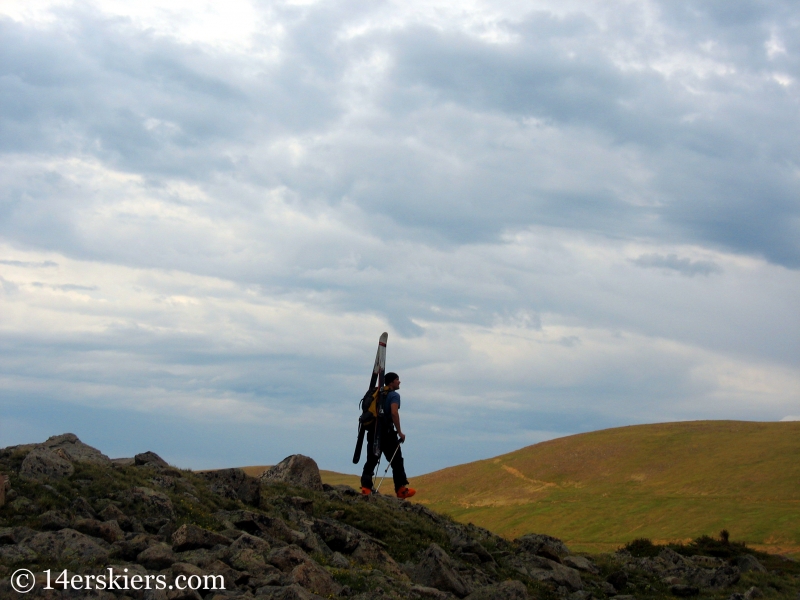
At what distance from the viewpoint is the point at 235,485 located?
16.4 meters

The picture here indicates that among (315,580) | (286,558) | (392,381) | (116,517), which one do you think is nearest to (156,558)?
(286,558)

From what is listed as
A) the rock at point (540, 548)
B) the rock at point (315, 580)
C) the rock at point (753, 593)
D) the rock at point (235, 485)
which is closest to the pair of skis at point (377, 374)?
the rock at point (235, 485)

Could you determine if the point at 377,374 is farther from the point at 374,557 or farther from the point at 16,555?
the point at 16,555

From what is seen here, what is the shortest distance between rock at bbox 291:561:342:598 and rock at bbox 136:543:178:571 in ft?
5.82

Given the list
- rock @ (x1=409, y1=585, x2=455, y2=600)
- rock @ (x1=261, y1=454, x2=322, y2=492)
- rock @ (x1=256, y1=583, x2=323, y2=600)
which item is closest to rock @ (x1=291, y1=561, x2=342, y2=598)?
rock @ (x1=256, y1=583, x2=323, y2=600)

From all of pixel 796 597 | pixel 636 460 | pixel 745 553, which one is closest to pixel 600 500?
pixel 636 460

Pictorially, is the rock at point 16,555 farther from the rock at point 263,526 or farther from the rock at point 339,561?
the rock at point 339,561

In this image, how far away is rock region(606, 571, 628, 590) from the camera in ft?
54.7

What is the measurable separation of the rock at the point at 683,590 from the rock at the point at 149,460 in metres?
12.6

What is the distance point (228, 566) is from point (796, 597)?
13.4m

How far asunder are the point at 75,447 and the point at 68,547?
844cm

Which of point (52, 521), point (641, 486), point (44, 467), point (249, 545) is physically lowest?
point (641, 486)

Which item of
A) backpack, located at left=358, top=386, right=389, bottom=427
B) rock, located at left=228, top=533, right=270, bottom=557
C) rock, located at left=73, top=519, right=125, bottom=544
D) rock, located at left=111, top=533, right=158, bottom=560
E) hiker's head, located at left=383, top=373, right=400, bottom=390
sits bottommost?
rock, located at left=228, top=533, right=270, bottom=557

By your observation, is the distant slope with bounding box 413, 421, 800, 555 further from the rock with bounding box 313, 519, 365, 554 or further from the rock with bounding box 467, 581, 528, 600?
the rock with bounding box 467, 581, 528, 600
